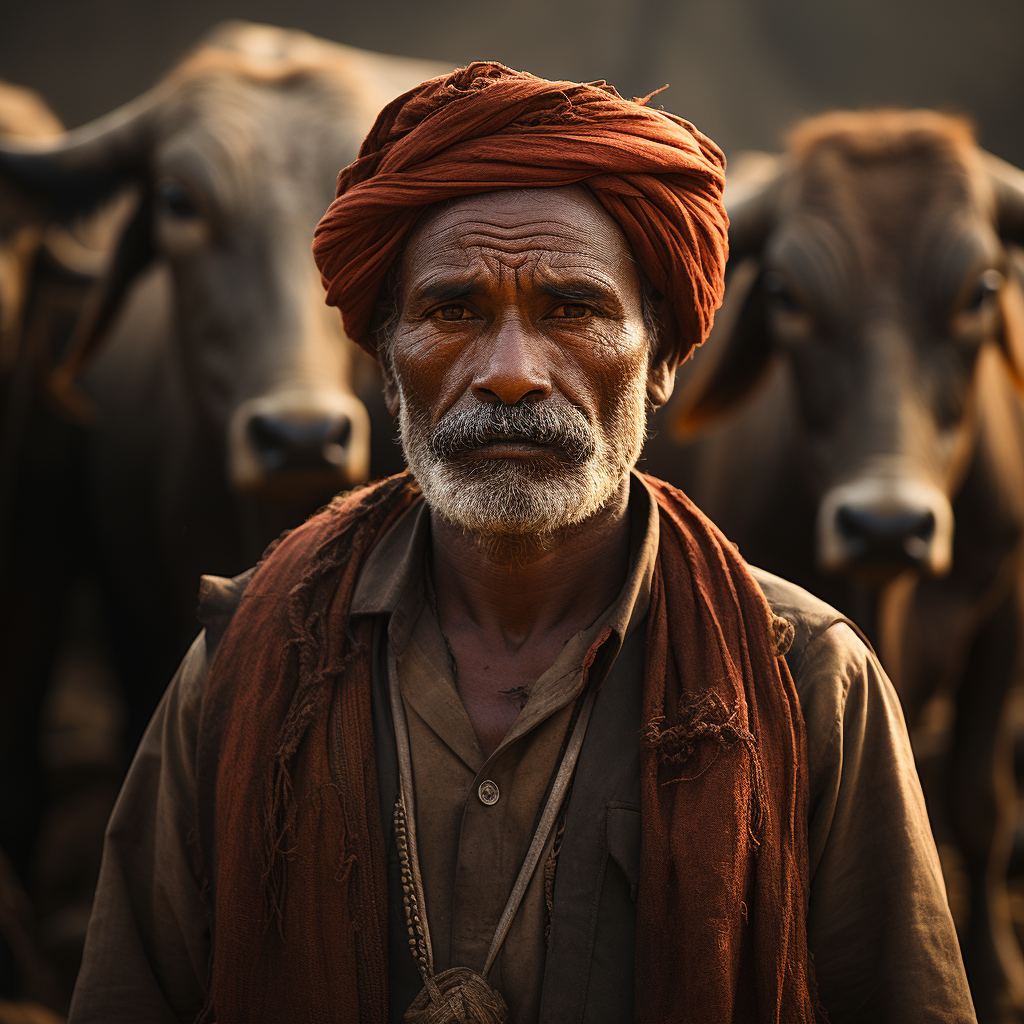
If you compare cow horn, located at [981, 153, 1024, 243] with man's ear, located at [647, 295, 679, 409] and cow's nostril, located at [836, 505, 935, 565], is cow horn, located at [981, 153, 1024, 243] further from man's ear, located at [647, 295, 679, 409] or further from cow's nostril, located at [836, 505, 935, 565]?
man's ear, located at [647, 295, 679, 409]

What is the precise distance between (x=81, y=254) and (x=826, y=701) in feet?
13.2

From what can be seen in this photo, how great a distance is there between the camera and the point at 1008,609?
4105 millimetres

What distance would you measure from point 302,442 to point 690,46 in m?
7.04

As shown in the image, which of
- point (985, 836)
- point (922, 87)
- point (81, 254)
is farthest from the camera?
point (922, 87)

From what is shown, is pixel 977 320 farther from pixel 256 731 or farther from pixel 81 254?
pixel 81 254

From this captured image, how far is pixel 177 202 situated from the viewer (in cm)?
376

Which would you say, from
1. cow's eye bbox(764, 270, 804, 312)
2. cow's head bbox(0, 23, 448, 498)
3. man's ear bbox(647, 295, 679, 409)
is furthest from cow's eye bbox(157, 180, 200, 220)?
man's ear bbox(647, 295, 679, 409)

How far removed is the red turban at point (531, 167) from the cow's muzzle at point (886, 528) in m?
1.33

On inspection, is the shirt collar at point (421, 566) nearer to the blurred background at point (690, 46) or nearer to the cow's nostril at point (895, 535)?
the cow's nostril at point (895, 535)

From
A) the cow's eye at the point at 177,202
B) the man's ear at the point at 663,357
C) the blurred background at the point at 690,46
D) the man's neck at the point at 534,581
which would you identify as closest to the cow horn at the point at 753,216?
the cow's eye at the point at 177,202

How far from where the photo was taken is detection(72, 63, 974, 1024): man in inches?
66.9

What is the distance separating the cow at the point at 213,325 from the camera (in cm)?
336

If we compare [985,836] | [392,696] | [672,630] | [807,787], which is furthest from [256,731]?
[985,836]

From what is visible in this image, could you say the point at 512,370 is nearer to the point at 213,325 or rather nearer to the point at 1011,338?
the point at 213,325
